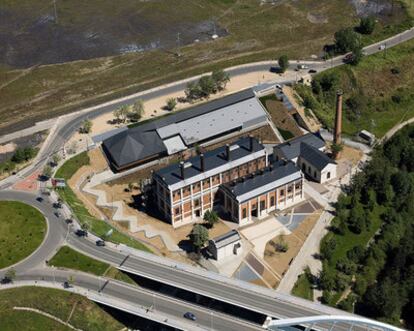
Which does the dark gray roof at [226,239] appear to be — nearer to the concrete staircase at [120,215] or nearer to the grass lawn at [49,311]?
the concrete staircase at [120,215]

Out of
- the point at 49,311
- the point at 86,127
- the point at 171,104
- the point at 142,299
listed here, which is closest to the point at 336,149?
the point at 171,104

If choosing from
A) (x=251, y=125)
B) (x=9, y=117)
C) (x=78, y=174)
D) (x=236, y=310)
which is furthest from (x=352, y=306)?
(x=9, y=117)

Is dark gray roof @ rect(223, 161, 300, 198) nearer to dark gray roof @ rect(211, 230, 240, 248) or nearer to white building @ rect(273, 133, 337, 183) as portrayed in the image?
white building @ rect(273, 133, 337, 183)

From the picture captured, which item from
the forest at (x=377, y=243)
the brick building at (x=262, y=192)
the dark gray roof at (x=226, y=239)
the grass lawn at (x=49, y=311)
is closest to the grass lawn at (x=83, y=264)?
the grass lawn at (x=49, y=311)

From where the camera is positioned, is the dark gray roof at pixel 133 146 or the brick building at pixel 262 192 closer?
the brick building at pixel 262 192

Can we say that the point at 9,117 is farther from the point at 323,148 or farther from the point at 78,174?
the point at 323,148

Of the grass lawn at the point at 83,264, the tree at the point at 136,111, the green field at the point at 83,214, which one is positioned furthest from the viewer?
the tree at the point at 136,111
